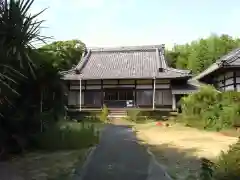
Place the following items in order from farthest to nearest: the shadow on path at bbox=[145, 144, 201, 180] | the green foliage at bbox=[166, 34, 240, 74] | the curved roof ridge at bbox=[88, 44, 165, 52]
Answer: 1. the green foliage at bbox=[166, 34, 240, 74]
2. the curved roof ridge at bbox=[88, 44, 165, 52]
3. the shadow on path at bbox=[145, 144, 201, 180]

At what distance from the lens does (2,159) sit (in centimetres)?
1161

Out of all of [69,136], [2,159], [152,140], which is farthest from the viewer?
[152,140]

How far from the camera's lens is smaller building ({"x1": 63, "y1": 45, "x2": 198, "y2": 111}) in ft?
104

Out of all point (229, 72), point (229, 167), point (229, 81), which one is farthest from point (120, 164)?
point (229, 81)

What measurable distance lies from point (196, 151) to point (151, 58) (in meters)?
23.7

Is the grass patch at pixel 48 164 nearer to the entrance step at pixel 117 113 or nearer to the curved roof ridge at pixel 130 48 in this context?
the entrance step at pixel 117 113

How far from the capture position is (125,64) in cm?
3494

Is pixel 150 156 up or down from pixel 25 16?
down

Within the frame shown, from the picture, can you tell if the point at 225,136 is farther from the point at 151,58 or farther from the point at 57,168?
the point at 151,58

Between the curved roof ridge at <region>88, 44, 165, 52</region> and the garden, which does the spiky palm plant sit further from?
the curved roof ridge at <region>88, 44, 165, 52</region>

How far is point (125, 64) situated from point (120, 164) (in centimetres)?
2449

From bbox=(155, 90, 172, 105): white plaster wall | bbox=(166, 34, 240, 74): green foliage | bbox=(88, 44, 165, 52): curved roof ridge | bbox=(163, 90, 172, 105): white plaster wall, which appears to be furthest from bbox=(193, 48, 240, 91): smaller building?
bbox=(166, 34, 240, 74): green foliage

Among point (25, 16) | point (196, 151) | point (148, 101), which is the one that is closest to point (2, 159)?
point (25, 16)

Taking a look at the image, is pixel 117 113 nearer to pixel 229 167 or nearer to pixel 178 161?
pixel 178 161
